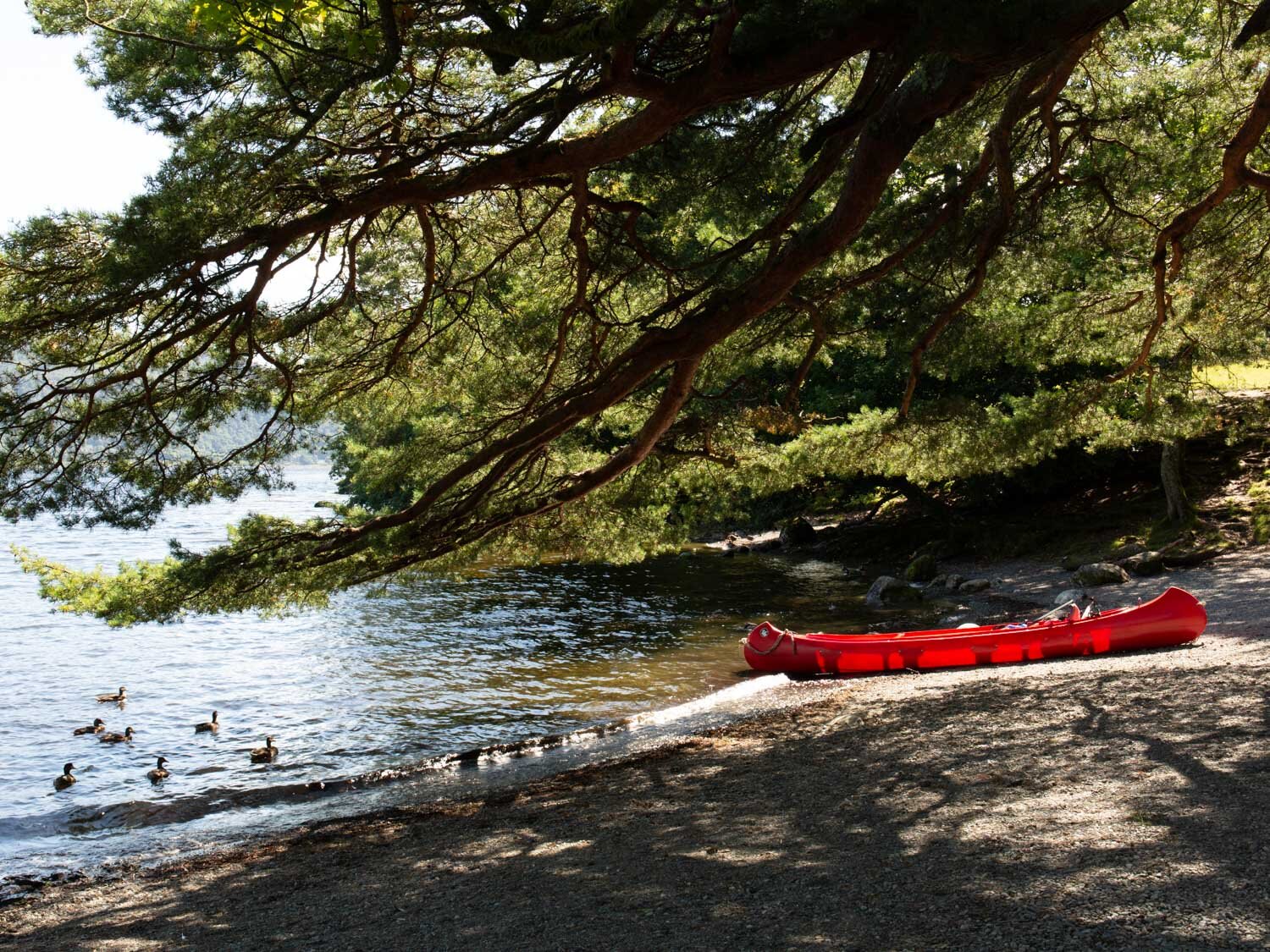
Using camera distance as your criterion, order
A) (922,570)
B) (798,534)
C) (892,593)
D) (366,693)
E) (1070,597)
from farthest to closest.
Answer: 1. (798,534)
2. (922,570)
3. (892,593)
4. (1070,597)
5. (366,693)

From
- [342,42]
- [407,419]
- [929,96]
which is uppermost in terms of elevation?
[342,42]

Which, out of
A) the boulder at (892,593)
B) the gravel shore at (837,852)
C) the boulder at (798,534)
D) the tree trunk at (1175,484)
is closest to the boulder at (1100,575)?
the tree trunk at (1175,484)

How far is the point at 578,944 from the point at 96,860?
5.54 metres

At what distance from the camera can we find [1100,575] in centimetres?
1446

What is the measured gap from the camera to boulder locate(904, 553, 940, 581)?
17688 mm

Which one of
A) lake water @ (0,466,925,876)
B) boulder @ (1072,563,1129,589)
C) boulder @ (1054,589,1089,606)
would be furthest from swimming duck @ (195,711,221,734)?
boulder @ (1072,563,1129,589)

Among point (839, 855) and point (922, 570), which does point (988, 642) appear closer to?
point (922, 570)

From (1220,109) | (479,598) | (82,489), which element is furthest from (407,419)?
(479,598)

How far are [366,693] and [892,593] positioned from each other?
8.61 meters

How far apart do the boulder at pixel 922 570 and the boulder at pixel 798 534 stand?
453 centimetres

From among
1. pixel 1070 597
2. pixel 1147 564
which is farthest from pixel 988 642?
pixel 1147 564

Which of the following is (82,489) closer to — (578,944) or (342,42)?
(342,42)

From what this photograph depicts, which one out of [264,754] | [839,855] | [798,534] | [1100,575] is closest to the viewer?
[839,855]

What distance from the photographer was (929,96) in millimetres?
5336
